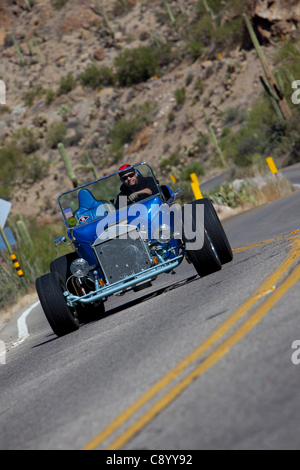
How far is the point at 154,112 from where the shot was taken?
58.7 m

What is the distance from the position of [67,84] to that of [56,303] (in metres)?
65.2

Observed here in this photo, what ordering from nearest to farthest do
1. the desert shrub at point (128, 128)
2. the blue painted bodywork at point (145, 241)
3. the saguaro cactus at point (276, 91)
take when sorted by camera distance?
the blue painted bodywork at point (145, 241) → the saguaro cactus at point (276, 91) → the desert shrub at point (128, 128)

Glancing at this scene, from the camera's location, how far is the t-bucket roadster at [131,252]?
26.0 feet

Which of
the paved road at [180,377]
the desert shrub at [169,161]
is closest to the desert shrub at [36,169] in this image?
the desert shrub at [169,161]

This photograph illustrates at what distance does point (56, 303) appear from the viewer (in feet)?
26.1

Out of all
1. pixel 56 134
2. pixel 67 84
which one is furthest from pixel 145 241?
pixel 67 84

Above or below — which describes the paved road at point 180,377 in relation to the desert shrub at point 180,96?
below

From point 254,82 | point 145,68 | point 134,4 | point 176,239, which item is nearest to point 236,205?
point 176,239

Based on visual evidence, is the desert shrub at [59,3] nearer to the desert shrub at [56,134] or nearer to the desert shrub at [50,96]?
the desert shrub at [50,96]

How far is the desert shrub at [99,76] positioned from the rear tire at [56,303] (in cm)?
6119

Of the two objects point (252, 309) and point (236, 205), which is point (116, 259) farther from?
point (236, 205)
